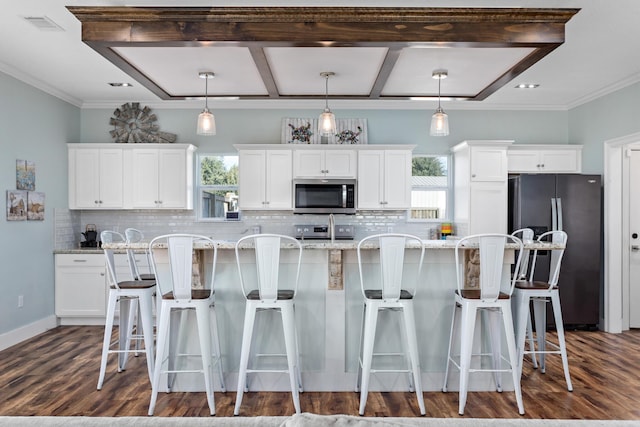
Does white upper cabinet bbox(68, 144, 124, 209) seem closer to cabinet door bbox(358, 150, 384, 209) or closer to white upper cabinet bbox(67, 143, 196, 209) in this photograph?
white upper cabinet bbox(67, 143, 196, 209)

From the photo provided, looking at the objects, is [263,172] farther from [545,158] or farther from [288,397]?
[545,158]

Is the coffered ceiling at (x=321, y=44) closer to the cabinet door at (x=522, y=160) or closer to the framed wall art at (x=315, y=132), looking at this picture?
the cabinet door at (x=522, y=160)

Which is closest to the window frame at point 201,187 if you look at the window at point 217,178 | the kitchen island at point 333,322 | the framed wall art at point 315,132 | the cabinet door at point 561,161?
the window at point 217,178

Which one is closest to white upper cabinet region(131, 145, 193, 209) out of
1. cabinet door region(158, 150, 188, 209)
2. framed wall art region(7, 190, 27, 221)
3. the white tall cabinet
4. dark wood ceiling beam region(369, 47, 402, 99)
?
cabinet door region(158, 150, 188, 209)

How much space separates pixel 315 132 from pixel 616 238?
12.1 ft

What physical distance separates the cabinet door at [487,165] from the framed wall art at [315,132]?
4.38ft

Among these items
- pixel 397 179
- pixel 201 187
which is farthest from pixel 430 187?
pixel 201 187

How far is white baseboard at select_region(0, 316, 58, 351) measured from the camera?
4.34 meters

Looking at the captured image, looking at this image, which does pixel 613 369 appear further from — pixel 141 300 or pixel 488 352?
pixel 141 300

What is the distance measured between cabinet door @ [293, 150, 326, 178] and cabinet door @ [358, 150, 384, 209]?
46 centimetres

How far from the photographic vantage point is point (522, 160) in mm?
5508

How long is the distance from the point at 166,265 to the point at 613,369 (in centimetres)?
368

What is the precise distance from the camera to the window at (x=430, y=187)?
586 centimetres

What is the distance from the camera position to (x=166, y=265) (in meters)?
3.30
